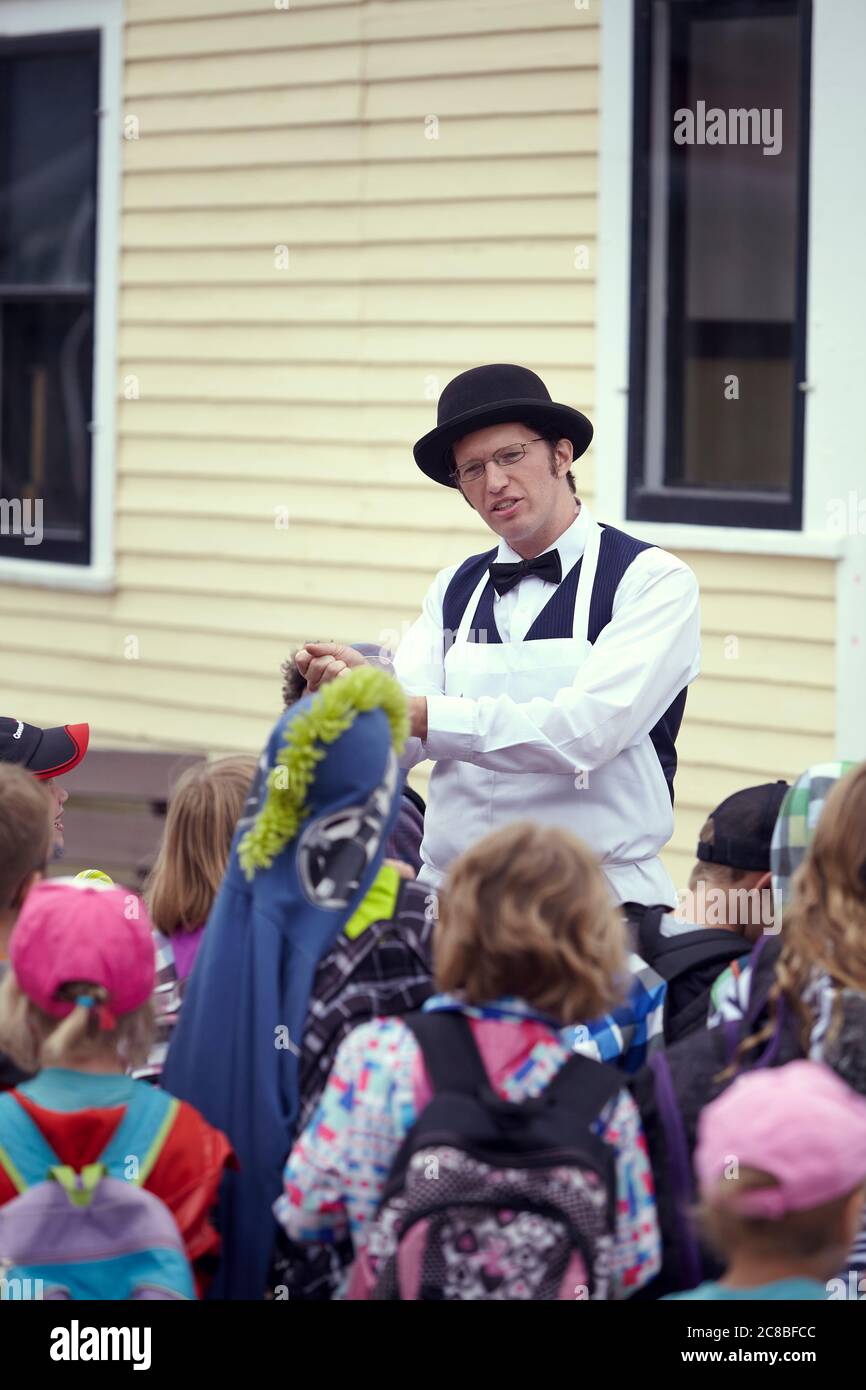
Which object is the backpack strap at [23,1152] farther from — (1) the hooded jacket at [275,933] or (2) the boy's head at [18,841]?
(2) the boy's head at [18,841]

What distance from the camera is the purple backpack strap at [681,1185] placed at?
7.61 feet

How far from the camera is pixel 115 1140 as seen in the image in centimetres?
228

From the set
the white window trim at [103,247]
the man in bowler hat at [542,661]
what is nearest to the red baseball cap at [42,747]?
the man in bowler hat at [542,661]

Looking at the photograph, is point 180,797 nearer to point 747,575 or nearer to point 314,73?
point 747,575

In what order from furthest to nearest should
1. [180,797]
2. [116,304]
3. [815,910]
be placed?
1. [116,304]
2. [180,797]
3. [815,910]

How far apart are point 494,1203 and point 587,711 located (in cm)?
121

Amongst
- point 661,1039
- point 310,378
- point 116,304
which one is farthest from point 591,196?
point 661,1039

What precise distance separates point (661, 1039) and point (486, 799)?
31.0 inches

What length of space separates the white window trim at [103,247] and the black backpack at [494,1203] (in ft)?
16.5

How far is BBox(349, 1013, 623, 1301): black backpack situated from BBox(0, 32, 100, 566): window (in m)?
5.17

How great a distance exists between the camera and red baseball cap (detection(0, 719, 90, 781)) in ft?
11.7

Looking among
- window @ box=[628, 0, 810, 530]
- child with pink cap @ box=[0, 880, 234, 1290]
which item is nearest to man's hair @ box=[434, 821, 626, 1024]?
child with pink cap @ box=[0, 880, 234, 1290]
